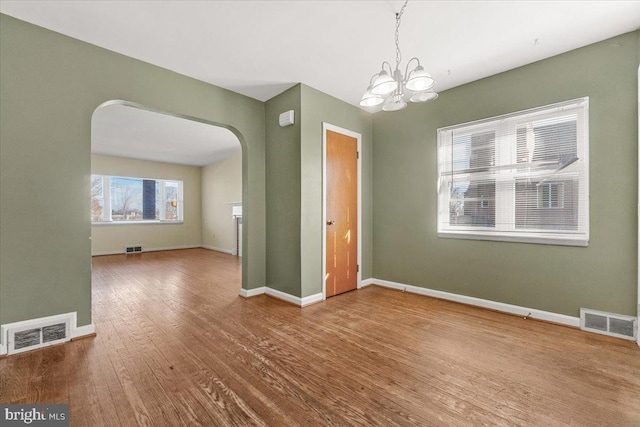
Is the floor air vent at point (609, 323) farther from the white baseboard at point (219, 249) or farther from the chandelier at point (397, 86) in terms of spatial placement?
the white baseboard at point (219, 249)

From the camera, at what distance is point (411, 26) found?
7.66ft

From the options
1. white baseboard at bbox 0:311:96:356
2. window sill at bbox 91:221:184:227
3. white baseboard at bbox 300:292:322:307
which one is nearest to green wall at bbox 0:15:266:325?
white baseboard at bbox 0:311:96:356

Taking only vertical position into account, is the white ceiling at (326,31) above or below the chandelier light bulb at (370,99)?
above

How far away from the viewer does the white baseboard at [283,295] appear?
335 cm

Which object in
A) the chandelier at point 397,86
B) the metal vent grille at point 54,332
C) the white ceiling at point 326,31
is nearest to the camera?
the chandelier at point 397,86

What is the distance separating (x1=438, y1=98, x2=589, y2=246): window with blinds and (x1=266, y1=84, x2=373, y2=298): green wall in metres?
1.61

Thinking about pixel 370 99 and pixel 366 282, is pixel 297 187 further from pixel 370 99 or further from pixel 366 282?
pixel 366 282

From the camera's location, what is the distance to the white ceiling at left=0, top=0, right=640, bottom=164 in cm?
211

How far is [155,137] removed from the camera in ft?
18.3

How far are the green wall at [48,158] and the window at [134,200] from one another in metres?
5.96

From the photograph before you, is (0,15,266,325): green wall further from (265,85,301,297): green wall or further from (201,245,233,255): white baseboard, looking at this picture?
(201,245,233,255): white baseboard

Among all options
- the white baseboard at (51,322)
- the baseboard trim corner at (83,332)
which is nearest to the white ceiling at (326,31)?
the white baseboard at (51,322)

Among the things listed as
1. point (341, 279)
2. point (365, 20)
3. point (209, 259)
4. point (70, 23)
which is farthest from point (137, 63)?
point (209, 259)

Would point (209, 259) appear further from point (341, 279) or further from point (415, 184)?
point (415, 184)
